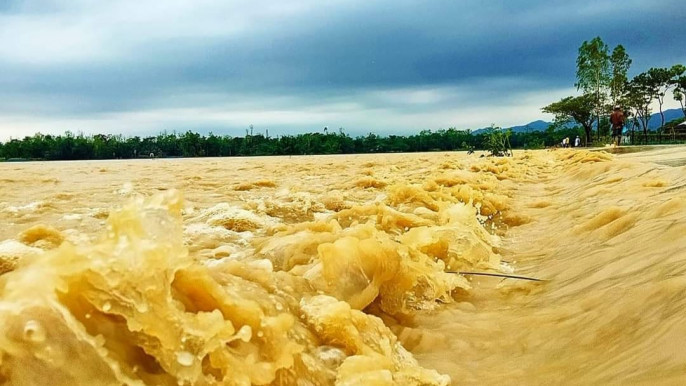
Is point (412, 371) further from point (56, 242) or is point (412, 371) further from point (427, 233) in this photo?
point (56, 242)

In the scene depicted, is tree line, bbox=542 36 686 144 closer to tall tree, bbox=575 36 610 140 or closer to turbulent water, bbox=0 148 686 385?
tall tree, bbox=575 36 610 140

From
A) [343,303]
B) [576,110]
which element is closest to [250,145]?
[576,110]

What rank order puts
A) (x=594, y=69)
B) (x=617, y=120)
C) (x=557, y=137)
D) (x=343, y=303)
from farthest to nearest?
(x=557, y=137) → (x=594, y=69) → (x=617, y=120) → (x=343, y=303)

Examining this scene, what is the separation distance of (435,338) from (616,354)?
700mm

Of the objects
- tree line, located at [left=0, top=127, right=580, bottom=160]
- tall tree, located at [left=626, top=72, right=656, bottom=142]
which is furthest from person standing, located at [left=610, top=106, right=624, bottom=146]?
tall tree, located at [left=626, top=72, right=656, bottom=142]

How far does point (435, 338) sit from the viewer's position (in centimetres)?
218

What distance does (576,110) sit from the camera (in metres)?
48.3

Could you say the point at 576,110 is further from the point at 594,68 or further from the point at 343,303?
the point at 343,303

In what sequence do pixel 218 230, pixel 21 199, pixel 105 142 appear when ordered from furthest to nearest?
pixel 105 142
pixel 21 199
pixel 218 230

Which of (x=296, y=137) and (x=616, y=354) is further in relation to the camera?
(x=296, y=137)

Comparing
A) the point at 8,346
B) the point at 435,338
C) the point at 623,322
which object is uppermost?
the point at 8,346

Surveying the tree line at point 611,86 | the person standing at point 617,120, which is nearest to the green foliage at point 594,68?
the tree line at point 611,86

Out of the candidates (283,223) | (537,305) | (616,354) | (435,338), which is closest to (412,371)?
(435,338)

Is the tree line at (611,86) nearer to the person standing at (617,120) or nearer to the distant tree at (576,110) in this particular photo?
the distant tree at (576,110)
